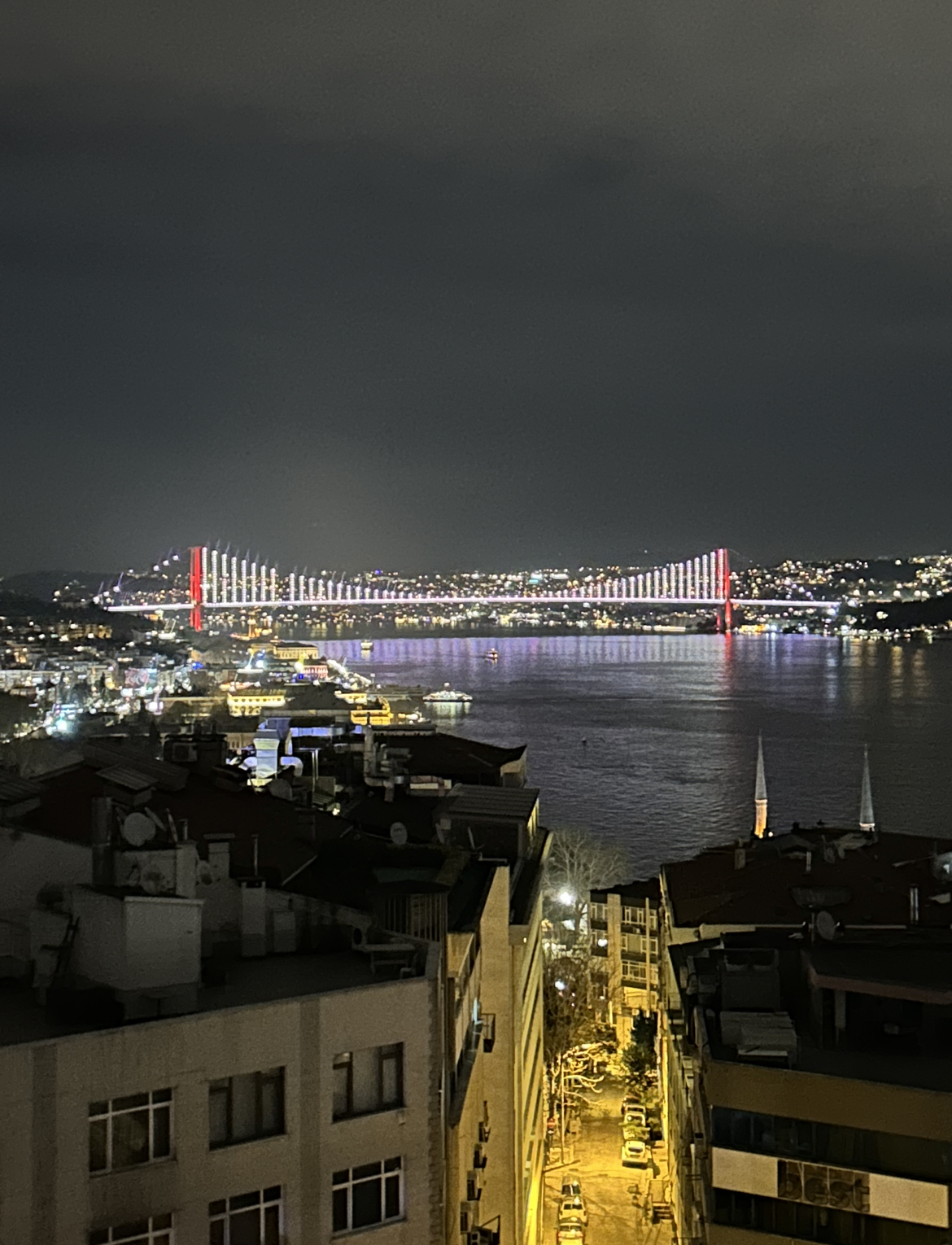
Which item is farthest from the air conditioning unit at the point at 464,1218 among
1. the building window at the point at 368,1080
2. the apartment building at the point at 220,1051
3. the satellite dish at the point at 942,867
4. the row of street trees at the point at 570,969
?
the satellite dish at the point at 942,867

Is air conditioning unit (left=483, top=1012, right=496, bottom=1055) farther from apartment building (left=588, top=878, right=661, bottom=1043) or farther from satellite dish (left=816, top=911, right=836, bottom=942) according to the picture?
apartment building (left=588, top=878, right=661, bottom=1043)

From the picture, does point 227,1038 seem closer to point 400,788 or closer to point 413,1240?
point 413,1240

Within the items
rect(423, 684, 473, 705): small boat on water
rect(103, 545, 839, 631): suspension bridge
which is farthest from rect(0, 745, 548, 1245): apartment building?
rect(103, 545, 839, 631): suspension bridge

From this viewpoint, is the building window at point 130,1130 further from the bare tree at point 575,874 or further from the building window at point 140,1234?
the bare tree at point 575,874

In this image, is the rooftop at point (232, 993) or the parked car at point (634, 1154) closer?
the rooftop at point (232, 993)

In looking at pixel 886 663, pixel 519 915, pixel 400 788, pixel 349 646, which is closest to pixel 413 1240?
pixel 519 915

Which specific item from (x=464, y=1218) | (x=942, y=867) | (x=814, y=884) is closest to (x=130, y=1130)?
(x=464, y=1218)
